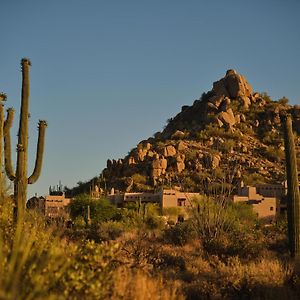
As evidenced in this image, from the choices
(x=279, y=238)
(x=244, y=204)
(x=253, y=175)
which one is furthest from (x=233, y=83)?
(x=279, y=238)

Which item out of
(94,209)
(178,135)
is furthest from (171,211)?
(178,135)

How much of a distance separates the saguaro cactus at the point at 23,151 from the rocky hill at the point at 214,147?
3452 cm

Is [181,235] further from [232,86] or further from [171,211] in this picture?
[232,86]

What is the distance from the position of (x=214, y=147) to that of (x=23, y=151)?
5112 centimetres

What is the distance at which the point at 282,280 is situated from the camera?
12828 millimetres

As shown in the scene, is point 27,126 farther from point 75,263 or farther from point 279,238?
point 279,238

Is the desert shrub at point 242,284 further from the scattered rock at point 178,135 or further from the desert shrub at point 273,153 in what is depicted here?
the scattered rock at point 178,135

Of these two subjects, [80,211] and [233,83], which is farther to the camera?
[233,83]

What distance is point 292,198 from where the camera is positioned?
18.5 metres

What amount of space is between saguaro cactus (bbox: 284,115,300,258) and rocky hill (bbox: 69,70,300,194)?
1190 inches

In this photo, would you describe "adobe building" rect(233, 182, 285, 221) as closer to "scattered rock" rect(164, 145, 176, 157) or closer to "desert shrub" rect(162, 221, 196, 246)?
"scattered rock" rect(164, 145, 176, 157)

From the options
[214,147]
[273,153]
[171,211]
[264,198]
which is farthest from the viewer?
[273,153]

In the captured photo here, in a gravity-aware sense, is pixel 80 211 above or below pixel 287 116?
below

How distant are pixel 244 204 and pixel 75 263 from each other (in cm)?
3832
